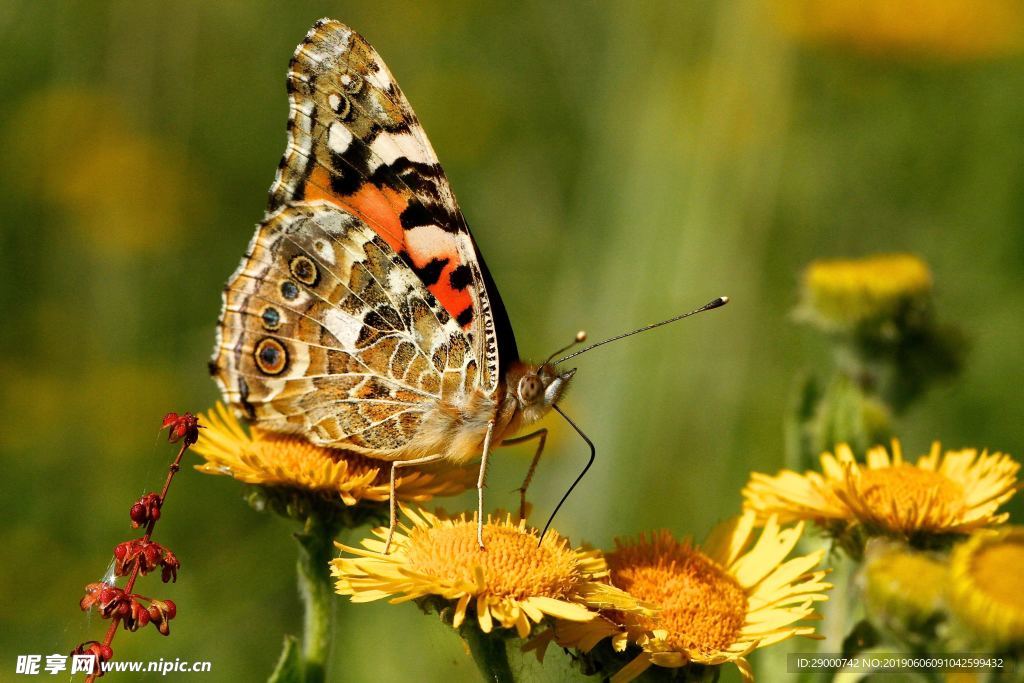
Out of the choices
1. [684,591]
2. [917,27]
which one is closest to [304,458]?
[684,591]

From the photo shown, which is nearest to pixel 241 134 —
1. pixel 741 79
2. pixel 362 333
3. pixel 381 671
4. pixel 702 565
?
pixel 741 79

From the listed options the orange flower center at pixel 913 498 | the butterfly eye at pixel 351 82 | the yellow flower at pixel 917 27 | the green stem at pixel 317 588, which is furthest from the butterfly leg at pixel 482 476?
the yellow flower at pixel 917 27

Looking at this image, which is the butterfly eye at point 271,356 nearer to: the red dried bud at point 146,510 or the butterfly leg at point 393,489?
the butterfly leg at point 393,489

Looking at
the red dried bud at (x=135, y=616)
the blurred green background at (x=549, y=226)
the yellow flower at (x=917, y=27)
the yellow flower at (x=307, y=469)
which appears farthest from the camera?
the yellow flower at (x=917, y=27)

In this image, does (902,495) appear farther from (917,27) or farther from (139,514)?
(917,27)

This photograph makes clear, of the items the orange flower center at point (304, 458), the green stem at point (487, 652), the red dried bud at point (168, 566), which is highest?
the orange flower center at point (304, 458)

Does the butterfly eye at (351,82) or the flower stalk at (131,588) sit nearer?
the flower stalk at (131,588)
